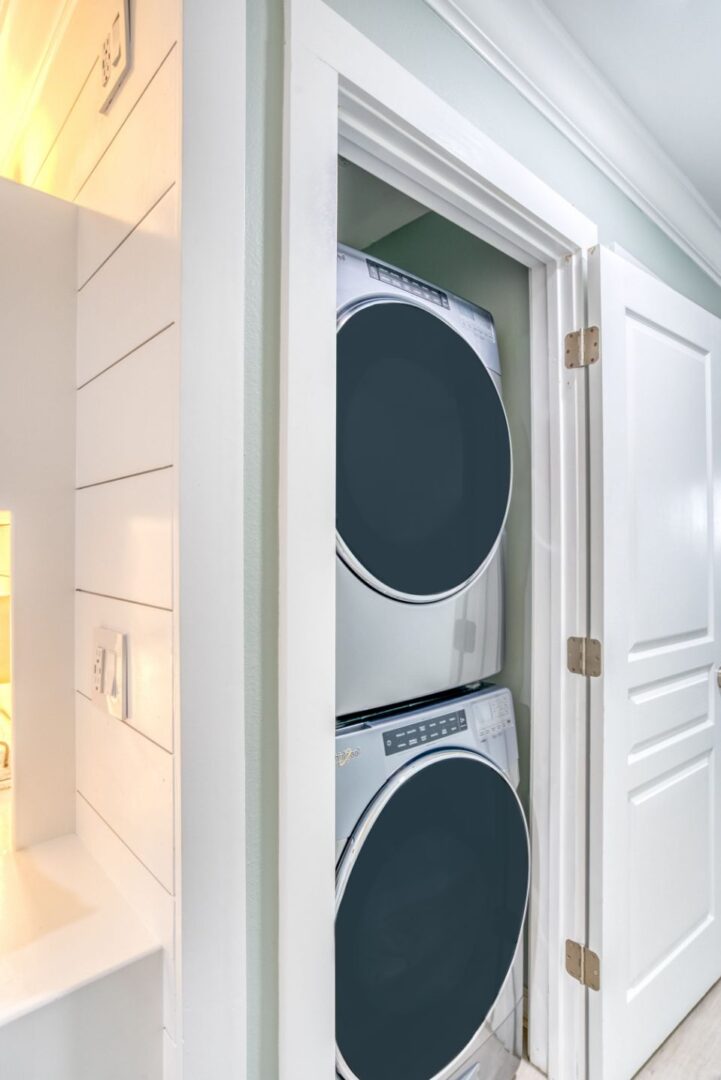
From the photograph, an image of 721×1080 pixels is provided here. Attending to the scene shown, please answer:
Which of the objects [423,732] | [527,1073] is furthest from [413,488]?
[527,1073]

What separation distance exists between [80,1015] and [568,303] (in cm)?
167

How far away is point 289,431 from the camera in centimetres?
91

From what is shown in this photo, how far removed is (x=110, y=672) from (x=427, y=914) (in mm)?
776

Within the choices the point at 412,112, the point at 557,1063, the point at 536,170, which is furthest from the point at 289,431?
the point at 557,1063

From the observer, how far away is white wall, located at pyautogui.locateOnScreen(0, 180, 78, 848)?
1.11 meters

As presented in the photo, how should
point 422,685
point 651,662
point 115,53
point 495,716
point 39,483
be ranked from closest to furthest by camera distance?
point 115,53, point 39,483, point 422,685, point 495,716, point 651,662

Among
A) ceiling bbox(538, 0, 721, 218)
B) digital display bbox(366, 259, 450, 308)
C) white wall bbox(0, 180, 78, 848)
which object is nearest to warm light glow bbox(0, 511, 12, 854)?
white wall bbox(0, 180, 78, 848)

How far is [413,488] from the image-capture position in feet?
4.02

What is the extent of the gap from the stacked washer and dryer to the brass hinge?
0.19m

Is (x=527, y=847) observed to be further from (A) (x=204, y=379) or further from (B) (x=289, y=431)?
(A) (x=204, y=379)

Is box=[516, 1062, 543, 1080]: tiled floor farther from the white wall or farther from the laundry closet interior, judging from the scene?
the white wall

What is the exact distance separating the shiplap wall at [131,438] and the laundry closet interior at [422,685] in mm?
326

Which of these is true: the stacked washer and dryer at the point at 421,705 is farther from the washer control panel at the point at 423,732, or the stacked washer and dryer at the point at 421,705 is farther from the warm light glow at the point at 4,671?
the warm light glow at the point at 4,671

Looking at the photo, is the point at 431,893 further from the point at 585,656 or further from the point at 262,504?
the point at 262,504
